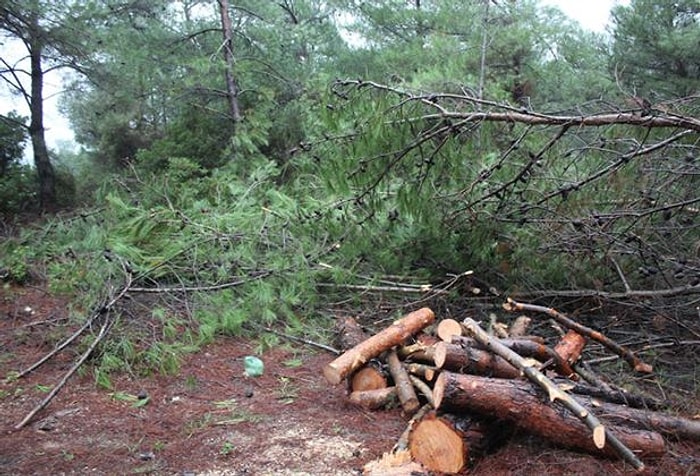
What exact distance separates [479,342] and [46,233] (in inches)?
233

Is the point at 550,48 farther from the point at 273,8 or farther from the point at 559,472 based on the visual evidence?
the point at 559,472

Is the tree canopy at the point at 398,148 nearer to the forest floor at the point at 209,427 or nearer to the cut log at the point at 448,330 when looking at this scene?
the forest floor at the point at 209,427

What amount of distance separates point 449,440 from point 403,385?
877mm

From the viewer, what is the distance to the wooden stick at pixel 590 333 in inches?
152

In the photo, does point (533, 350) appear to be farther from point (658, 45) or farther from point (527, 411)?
point (658, 45)

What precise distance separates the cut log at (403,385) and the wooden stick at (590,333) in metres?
0.91

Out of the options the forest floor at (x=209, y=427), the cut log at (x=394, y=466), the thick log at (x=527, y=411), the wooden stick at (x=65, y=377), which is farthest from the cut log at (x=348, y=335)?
the wooden stick at (x=65, y=377)

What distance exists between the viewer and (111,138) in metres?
14.0

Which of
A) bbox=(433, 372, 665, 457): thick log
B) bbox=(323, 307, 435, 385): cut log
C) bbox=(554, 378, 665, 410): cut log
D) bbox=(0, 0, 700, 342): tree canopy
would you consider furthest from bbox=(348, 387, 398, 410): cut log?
bbox=(0, 0, 700, 342): tree canopy

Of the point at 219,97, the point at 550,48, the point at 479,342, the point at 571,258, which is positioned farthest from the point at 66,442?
the point at 550,48

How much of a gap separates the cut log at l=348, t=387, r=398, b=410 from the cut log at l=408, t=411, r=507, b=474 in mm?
738

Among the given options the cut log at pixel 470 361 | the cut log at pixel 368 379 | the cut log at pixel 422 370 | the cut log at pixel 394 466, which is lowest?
the cut log at pixel 394 466

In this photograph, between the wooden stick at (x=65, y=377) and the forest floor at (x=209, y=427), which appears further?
the wooden stick at (x=65, y=377)

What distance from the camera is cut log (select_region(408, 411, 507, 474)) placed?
2895 millimetres
